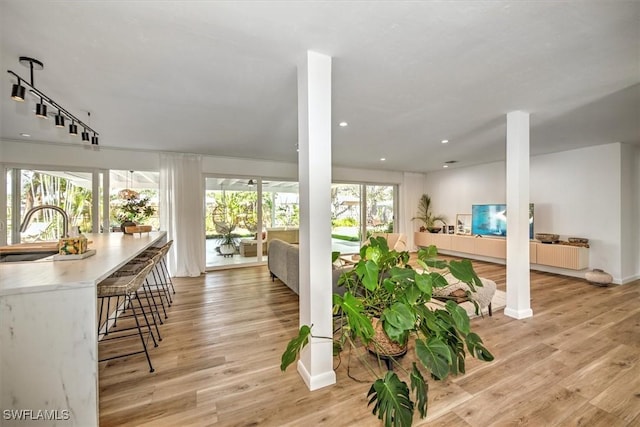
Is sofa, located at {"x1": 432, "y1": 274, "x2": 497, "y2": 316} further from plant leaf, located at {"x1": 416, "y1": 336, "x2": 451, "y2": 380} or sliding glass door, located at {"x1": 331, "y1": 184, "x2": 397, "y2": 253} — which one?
sliding glass door, located at {"x1": 331, "y1": 184, "x2": 397, "y2": 253}

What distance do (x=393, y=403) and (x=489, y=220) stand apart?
6.08m

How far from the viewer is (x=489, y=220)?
6.14 meters

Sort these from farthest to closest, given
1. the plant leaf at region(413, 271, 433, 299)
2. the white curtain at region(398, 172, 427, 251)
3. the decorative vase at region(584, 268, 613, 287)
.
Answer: the white curtain at region(398, 172, 427, 251)
the decorative vase at region(584, 268, 613, 287)
the plant leaf at region(413, 271, 433, 299)

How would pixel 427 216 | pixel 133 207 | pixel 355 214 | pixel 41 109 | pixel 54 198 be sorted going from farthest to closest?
pixel 427 216
pixel 355 214
pixel 54 198
pixel 133 207
pixel 41 109

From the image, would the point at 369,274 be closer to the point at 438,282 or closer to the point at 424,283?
the point at 424,283

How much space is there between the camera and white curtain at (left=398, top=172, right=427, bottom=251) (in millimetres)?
7734

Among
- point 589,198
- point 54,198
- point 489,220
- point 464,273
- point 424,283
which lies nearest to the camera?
point 424,283

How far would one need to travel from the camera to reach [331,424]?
1548mm

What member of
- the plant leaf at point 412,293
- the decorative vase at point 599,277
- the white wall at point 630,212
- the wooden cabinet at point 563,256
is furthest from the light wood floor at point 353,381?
the white wall at point 630,212

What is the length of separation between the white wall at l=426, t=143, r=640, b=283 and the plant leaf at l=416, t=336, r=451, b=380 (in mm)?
5157

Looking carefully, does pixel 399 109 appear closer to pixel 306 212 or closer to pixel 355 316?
pixel 306 212

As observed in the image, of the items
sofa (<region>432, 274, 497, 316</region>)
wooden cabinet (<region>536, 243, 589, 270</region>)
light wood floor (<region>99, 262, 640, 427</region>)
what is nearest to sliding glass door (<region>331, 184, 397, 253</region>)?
wooden cabinet (<region>536, 243, 589, 270</region>)

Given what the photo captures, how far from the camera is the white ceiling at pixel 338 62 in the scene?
1.50m

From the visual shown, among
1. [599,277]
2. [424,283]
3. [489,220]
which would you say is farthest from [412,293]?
[489,220]
